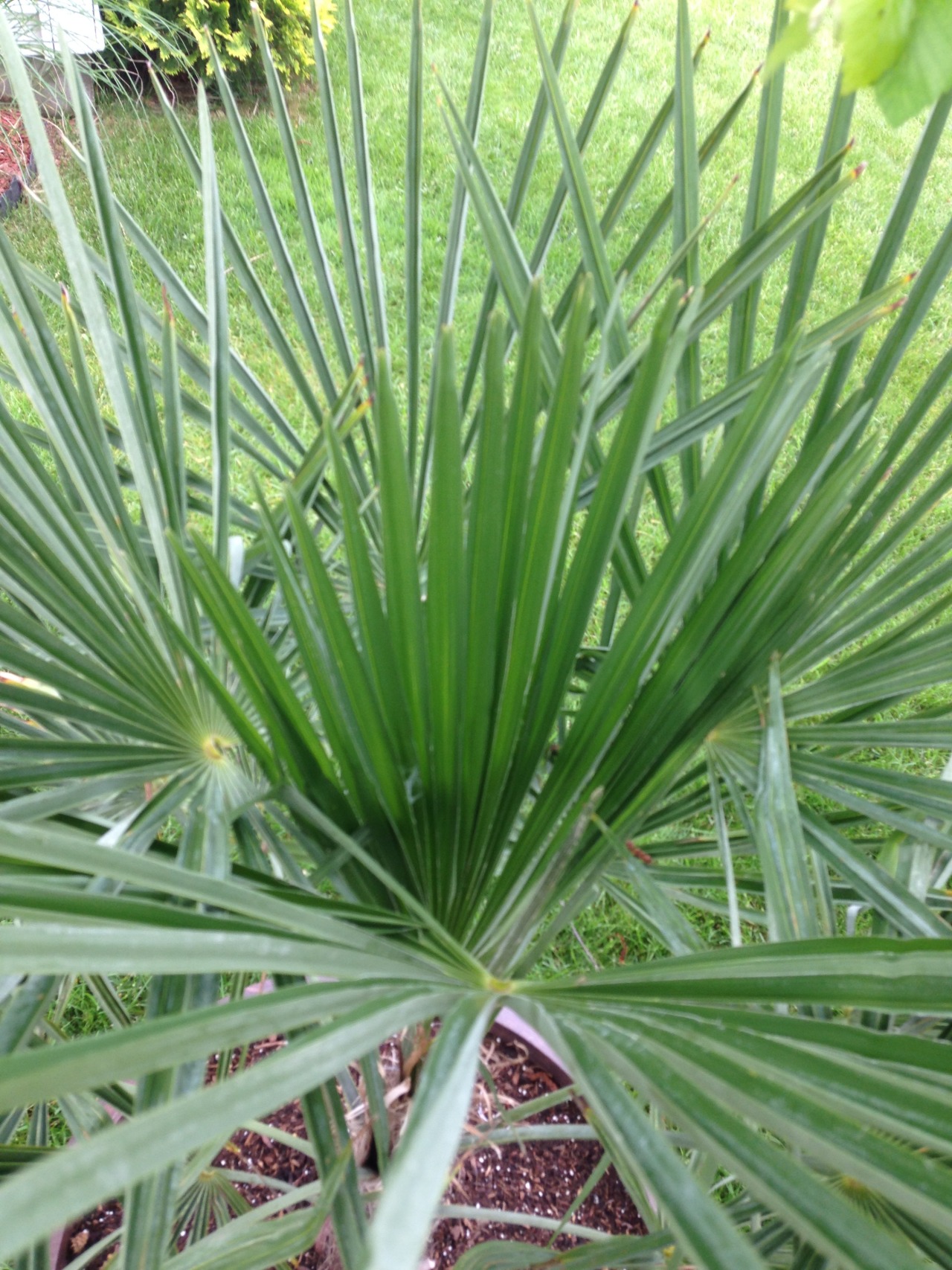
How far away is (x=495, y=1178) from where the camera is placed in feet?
3.59

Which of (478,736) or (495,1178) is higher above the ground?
(478,736)

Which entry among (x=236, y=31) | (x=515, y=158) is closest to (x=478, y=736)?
(x=515, y=158)

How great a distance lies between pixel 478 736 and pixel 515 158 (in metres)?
3.09

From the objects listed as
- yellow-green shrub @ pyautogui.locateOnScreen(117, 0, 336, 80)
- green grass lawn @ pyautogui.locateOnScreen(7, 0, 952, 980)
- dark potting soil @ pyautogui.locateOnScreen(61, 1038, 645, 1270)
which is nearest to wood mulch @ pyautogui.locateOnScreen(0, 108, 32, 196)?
green grass lawn @ pyautogui.locateOnScreen(7, 0, 952, 980)

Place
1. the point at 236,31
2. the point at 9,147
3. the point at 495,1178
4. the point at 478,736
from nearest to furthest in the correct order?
the point at 478,736 < the point at 495,1178 < the point at 9,147 < the point at 236,31

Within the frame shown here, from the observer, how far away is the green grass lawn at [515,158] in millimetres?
2625

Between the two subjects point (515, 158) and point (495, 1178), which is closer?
point (495, 1178)

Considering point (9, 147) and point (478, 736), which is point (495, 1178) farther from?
point (9, 147)

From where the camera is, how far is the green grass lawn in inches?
103

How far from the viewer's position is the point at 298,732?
536mm

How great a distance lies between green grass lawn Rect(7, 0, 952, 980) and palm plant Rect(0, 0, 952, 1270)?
153 centimetres

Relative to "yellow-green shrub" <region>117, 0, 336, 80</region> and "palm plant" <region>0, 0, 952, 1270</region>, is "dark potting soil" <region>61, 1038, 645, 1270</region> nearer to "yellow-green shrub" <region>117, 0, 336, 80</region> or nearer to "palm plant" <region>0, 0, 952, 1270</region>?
"palm plant" <region>0, 0, 952, 1270</region>

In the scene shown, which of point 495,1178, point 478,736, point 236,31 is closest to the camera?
point 478,736

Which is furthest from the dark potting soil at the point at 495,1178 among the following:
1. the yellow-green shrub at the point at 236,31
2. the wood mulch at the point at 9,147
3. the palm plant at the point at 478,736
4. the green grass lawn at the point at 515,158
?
the yellow-green shrub at the point at 236,31
